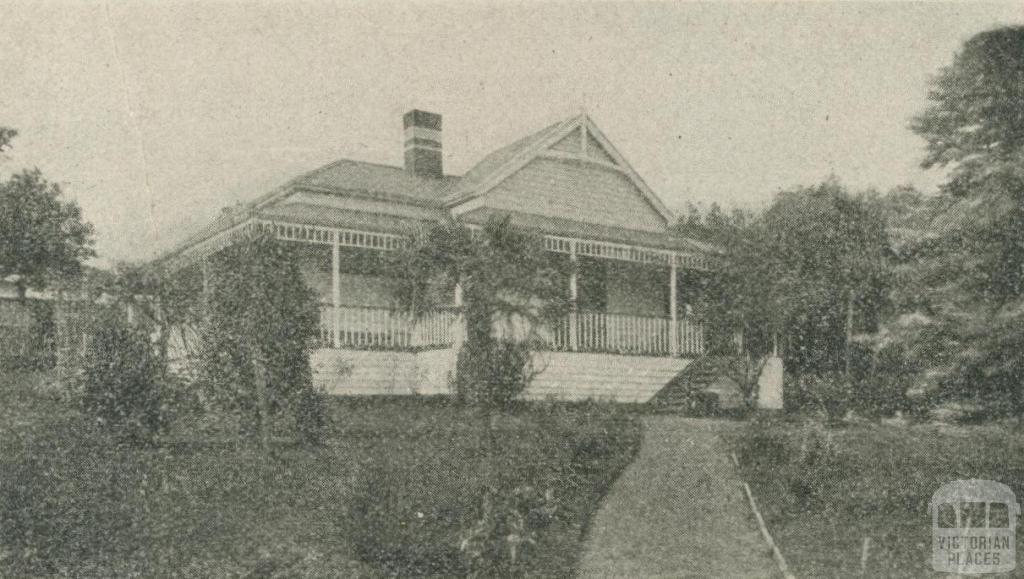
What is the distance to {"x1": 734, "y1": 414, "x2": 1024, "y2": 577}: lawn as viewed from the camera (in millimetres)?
10688

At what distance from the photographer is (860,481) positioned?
13.2 m

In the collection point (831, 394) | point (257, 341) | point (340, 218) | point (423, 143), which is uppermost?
point (423, 143)

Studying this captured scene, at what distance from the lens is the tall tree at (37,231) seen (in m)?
21.5

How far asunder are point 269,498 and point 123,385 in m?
2.94

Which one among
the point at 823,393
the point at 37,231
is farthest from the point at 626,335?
the point at 37,231

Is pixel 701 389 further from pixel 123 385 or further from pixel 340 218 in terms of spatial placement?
pixel 123 385

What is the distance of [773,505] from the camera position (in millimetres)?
12578

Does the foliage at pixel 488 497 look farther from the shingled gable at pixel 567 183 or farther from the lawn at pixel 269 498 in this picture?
the shingled gable at pixel 567 183

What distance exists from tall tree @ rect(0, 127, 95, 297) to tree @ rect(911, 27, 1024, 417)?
16.8 meters

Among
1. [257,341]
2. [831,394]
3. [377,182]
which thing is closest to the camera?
[257,341]

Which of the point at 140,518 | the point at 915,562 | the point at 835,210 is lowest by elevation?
the point at 915,562

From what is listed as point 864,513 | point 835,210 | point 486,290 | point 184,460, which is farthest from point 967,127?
point 184,460

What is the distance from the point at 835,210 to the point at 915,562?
1152 centimetres

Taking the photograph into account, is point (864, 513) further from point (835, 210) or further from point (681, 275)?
point (681, 275)
